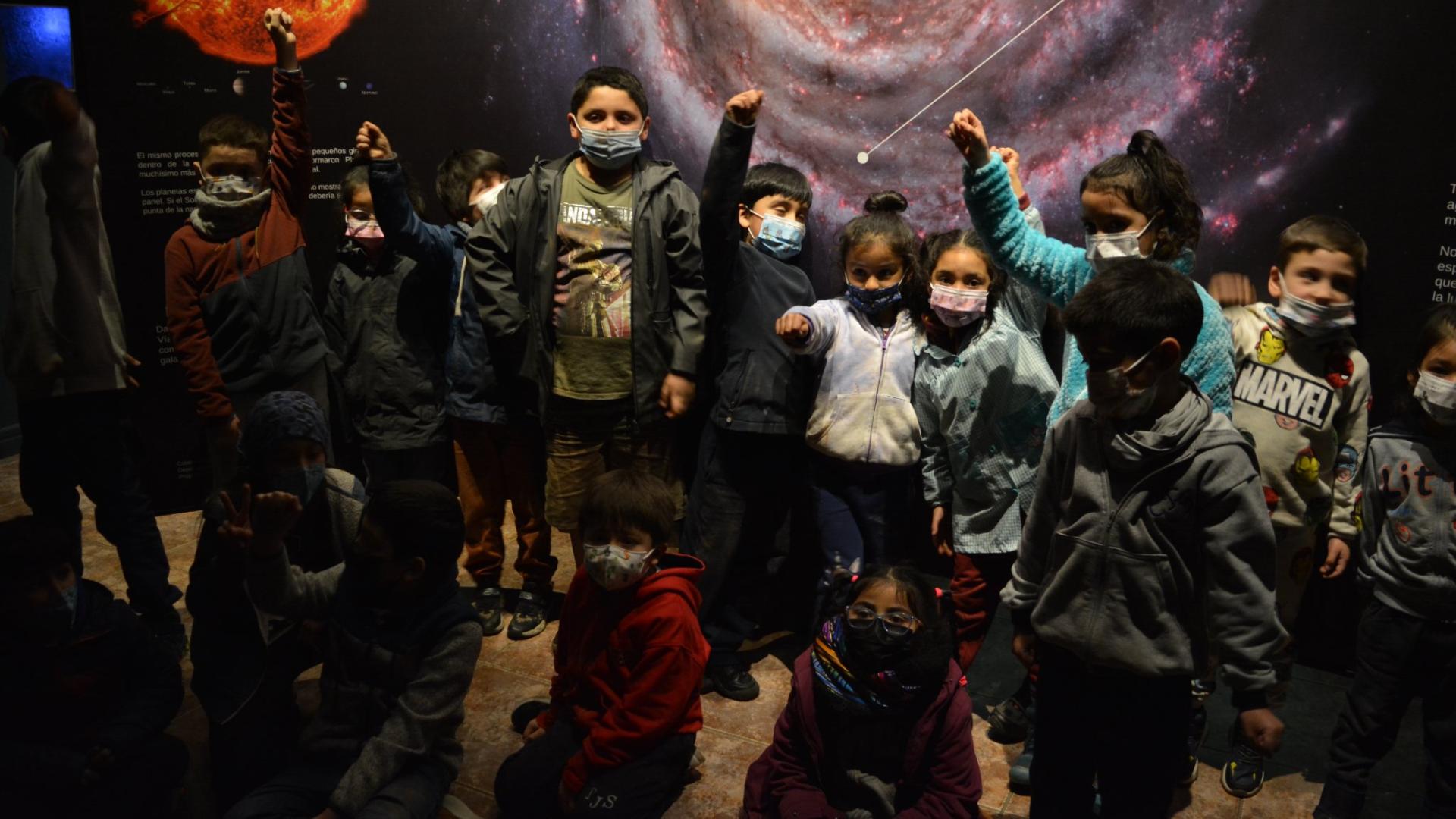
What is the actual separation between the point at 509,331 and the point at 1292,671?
10.8ft

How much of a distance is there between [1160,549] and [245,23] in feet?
15.1

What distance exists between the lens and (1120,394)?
2.25 metres

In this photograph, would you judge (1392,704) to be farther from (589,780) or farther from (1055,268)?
(589,780)

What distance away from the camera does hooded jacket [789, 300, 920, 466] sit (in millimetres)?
3596

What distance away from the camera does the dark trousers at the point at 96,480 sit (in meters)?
2.84

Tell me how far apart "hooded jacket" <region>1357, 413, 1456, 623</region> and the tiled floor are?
0.72m

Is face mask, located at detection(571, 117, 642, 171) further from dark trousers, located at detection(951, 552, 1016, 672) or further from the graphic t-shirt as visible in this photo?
dark trousers, located at detection(951, 552, 1016, 672)

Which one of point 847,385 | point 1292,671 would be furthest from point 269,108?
point 1292,671

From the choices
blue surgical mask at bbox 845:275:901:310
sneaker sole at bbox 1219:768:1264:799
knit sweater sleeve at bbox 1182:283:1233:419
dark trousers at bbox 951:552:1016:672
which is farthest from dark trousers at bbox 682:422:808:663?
sneaker sole at bbox 1219:768:1264:799

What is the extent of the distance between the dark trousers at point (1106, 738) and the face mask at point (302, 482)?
203 centimetres

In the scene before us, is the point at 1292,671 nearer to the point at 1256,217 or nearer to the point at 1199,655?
the point at 1256,217

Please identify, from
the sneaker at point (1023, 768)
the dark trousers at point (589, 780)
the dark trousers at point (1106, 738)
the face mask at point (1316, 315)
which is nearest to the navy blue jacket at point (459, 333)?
the dark trousers at point (589, 780)

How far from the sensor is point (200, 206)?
3.46m

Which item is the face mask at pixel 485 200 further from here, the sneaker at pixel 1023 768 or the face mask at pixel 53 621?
the sneaker at pixel 1023 768
